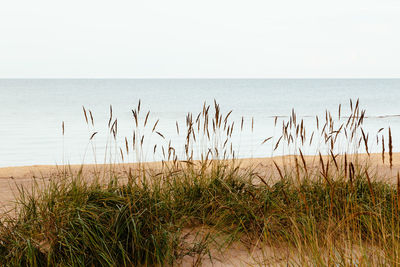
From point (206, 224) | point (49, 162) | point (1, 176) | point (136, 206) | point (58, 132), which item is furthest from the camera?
point (58, 132)

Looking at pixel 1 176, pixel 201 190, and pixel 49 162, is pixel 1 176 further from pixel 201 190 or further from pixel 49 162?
pixel 201 190

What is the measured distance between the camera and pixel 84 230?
2.89m

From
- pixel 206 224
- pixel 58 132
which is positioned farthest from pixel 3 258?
pixel 58 132

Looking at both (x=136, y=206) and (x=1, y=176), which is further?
(x=1, y=176)

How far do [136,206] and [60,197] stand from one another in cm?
61

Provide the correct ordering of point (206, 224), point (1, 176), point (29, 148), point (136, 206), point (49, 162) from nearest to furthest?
1. point (136, 206)
2. point (206, 224)
3. point (1, 176)
4. point (49, 162)
5. point (29, 148)

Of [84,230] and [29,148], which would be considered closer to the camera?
[84,230]

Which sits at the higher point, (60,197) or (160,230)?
(60,197)

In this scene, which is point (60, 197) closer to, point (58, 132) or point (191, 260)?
point (191, 260)

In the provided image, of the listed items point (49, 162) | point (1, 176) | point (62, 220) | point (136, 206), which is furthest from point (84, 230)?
point (49, 162)

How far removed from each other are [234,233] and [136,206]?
80 centimetres

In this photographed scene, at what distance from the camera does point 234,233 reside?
339 centimetres

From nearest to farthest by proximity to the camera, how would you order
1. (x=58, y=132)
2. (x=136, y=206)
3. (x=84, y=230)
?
(x=84, y=230) < (x=136, y=206) < (x=58, y=132)

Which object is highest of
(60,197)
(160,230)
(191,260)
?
(60,197)
